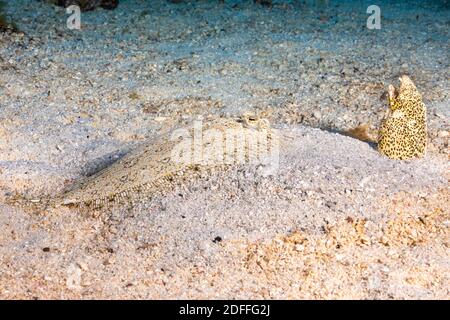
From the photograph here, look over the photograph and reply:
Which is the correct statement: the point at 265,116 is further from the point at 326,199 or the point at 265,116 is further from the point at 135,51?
the point at 135,51

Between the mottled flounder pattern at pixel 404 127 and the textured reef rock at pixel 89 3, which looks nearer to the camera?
the mottled flounder pattern at pixel 404 127

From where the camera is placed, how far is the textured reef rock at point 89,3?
9.59m

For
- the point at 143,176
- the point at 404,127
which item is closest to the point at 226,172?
the point at 143,176

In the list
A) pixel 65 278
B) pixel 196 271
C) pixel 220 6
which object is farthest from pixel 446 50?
pixel 65 278

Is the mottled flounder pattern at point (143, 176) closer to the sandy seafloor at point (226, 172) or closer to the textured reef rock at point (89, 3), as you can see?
the sandy seafloor at point (226, 172)

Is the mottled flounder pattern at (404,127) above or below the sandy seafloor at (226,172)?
above

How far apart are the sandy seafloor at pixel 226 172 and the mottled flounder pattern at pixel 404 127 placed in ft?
0.55

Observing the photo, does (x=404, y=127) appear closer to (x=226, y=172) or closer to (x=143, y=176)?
(x=226, y=172)

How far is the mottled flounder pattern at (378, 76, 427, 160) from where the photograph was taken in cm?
432

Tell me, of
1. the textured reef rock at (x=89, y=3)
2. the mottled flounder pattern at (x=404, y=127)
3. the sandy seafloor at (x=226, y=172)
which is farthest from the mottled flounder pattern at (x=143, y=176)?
the textured reef rock at (x=89, y=3)

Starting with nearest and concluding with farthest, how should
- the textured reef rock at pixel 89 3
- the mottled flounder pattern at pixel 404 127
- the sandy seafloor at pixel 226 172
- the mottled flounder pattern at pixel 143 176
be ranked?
the sandy seafloor at pixel 226 172, the mottled flounder pattern at pixel 143 176, the mottled flounder pattern at pixel 404 127, the textured reef rock at pixel 89 3

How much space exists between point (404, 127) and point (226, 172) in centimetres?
166

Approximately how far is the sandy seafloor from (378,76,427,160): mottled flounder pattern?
17cm

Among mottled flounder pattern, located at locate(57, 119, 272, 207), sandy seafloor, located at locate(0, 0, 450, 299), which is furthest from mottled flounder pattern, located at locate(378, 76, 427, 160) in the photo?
mottled flounder pattern, located at locate(57, 119, 272, 207)
